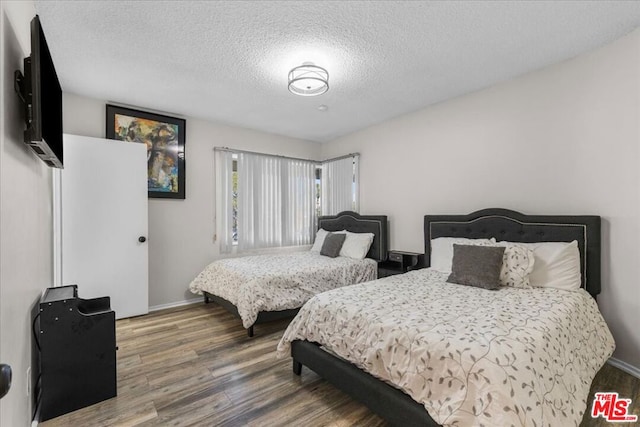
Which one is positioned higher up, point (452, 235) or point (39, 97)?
Result: point (39, 97)

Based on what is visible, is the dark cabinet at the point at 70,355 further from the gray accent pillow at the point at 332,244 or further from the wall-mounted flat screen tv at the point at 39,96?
the gray accent pillow at the point at 332,244

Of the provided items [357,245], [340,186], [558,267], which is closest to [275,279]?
[357,245]

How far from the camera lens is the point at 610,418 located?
1.73 meters

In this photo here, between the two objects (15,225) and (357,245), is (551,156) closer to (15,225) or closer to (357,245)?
(357,245)

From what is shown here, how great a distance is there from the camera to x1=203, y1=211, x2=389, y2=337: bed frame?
3.06m

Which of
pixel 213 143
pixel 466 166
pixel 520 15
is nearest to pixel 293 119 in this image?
pixel 213 143

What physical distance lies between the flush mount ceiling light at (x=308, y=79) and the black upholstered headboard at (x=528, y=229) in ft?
6.54

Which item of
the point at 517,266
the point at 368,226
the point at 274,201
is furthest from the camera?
the point at 274,201

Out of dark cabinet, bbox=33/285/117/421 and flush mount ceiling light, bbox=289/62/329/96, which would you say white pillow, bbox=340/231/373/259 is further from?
dark cabinet, bbox=33/285/117/421

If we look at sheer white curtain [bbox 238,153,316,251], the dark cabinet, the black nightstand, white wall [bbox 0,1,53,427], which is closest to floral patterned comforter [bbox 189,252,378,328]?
the black nightstand

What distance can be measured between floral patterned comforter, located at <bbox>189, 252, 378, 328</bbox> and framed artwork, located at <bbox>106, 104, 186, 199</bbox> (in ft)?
3.99

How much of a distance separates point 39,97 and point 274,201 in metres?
3.50

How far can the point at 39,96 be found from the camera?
1.29 metres

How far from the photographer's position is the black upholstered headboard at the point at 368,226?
4070mm
